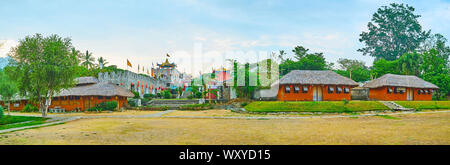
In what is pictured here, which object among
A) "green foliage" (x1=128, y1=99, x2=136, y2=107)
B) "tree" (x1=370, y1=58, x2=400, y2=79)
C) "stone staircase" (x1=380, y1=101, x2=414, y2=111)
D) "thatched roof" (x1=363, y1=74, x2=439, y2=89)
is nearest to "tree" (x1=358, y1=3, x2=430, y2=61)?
"tree" (x1=370, y1=58, x2=400, y2=79)

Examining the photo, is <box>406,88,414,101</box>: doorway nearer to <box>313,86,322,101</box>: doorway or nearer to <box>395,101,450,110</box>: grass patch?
<box>395,101,450,110</box>: grass patch

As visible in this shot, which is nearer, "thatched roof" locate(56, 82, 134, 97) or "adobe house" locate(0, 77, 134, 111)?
"thatched roof" locate(56, 82, 134, 97)

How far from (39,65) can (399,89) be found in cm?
3879

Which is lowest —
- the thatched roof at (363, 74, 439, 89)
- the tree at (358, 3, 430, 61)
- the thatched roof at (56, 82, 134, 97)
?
the thatched roof at (56, 82, 134, 97)

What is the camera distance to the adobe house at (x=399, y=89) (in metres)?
31.9

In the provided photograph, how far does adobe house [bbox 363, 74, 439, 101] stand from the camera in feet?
105

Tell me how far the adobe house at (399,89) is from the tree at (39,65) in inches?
1357

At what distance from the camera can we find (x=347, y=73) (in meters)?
51.3

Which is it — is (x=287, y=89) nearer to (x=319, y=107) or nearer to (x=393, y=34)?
(x=319, y=107)

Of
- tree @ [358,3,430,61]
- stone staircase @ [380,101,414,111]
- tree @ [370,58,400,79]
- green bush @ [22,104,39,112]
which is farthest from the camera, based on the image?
tree @ [358,3,430,61]

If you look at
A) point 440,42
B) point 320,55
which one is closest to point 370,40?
point 440,42

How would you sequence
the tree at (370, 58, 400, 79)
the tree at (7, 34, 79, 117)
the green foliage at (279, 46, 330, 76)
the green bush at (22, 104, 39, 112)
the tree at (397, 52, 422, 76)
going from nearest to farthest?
the tree at (7, 34, 79, 117) < the green bush at (22, 104, 39, 112) < the tree at (397, 52, 422, 76) < the tree at (370, 58, 400, 79) < the green foliage at (279, 46, 330, 76)

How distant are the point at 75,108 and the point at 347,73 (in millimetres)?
47395

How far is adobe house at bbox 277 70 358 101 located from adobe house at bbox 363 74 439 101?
4.71 m
